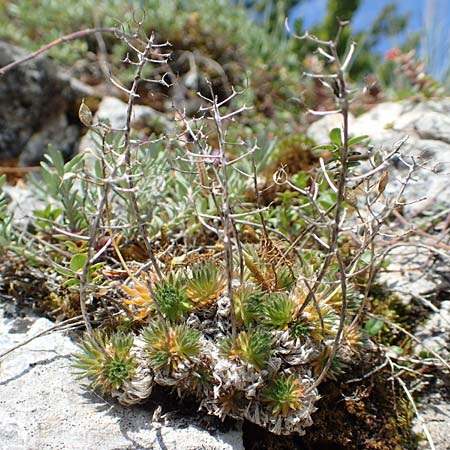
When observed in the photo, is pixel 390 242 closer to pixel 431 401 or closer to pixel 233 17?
pixel 431 401

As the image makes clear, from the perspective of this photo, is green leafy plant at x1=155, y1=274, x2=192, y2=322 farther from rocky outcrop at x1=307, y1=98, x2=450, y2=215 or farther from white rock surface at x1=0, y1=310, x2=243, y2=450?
rocky outcrop at x1=307, y1=98, x2=450, y2=215

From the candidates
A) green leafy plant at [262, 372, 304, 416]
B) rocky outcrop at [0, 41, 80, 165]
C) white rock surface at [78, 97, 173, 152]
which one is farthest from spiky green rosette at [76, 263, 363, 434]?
rocky outcrop at [0, 41, 80, 165]

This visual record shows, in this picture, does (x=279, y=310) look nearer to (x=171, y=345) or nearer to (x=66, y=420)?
(x=171, y=345)

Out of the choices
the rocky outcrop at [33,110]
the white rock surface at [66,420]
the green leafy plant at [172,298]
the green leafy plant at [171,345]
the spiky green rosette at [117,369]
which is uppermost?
the rocky outcrop at [33,110]

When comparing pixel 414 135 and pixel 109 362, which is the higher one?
pixel 414 135

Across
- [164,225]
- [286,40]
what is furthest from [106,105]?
[286,40]

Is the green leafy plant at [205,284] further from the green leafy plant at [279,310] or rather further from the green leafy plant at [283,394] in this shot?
the green leafy plant at [283,394]

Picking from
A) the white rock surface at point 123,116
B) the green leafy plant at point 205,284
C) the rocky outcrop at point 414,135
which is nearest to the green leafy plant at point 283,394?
the green leafy plant at point 205,284

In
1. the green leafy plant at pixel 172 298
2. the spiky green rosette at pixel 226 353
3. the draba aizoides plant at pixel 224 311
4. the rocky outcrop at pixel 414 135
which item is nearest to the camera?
the draba aizoides plant at pixel 224 311

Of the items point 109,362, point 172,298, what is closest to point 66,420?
point 109,362
